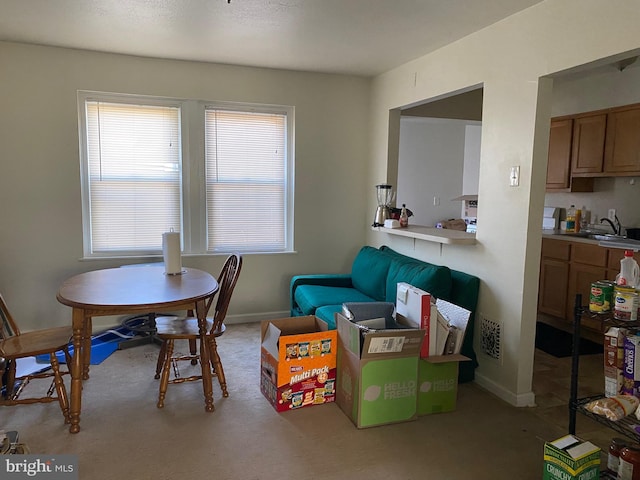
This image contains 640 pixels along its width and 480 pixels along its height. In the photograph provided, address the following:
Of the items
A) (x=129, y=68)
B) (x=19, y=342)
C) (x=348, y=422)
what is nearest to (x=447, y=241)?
(x=348, y=422)

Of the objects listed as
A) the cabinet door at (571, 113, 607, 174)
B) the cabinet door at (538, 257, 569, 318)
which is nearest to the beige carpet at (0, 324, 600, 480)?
the cabinet door at (538, 257, 569, 318)

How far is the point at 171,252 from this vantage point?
3.21 meters

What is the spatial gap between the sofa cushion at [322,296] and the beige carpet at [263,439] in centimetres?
86

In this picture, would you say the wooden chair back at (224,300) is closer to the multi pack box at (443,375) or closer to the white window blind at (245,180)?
the multi pack box at (443,375)

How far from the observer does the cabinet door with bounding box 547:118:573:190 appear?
464 centimetres

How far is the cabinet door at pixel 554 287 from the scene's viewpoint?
4.30 meters

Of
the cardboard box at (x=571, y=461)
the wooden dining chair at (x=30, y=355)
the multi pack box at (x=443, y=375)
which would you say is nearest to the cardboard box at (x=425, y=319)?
the multi pack box at (x=443, y=375)

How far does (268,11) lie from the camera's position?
2.87m

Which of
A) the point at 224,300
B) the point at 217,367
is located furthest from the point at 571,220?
the point at 217,367

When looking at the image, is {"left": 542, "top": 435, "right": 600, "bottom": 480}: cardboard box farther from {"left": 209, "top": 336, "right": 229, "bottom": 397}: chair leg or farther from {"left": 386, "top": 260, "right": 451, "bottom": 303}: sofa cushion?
{"left": 209, "top": 336, "right": 229, "bottom": 397}: chair leg

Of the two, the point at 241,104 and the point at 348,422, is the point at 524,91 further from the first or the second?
the point at 241,104

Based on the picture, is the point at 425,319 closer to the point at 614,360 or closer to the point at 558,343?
the point at 614,360

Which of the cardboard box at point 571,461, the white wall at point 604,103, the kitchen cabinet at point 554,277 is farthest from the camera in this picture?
the kitchen cabinet at point 554,277

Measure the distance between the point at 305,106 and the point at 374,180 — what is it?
0.98 m
